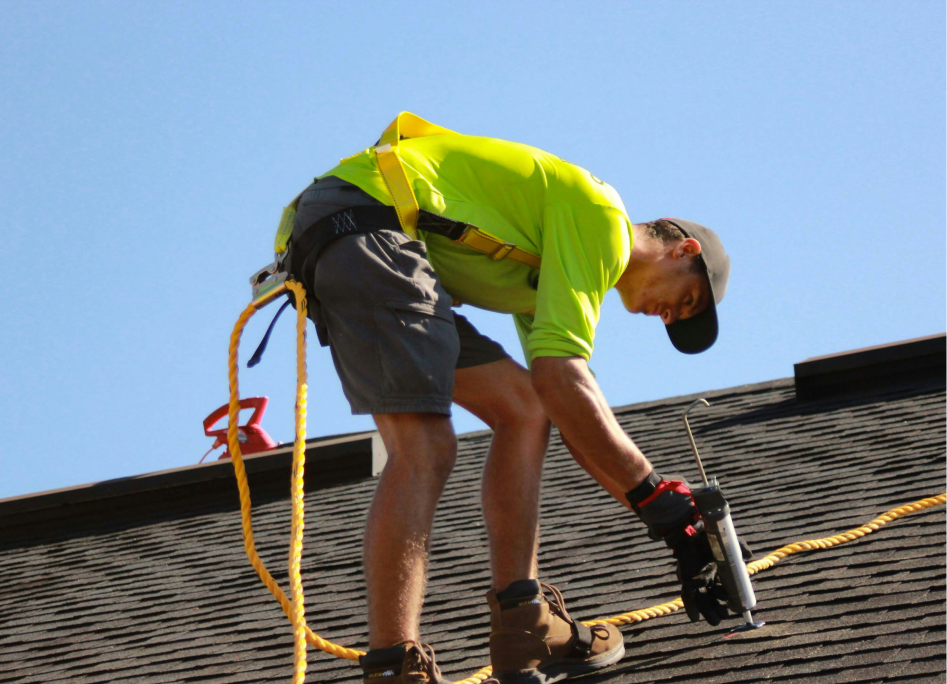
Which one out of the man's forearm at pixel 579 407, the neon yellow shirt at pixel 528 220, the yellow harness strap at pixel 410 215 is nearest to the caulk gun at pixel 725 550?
the man's forearm at pixel 579 407

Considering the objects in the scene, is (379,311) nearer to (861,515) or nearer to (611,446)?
(611,446)

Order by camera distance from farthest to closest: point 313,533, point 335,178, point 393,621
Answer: point 313,533 < point 335,178 < point 393,621

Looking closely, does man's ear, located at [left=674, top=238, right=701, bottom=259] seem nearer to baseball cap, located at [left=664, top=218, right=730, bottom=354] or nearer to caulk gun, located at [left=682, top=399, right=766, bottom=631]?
baseball cap, located at [left=664, top=218, right=730, bottom=354]

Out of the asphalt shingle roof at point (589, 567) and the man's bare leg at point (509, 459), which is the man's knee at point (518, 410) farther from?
the asphalt shingle roof at point (589, 567)

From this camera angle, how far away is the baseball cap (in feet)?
10.4

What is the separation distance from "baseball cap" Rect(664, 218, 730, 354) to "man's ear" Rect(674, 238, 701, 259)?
0.03 m

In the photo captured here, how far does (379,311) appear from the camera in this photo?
258 centimetres

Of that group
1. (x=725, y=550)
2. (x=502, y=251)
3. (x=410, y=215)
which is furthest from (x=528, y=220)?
(x=725, y=550)

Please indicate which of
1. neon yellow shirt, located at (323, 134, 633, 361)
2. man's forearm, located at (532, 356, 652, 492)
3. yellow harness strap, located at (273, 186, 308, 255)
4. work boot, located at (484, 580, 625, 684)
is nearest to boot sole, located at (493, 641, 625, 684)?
work boot, located at (484, 580, 625, 684)

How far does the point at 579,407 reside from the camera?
8.51 ft

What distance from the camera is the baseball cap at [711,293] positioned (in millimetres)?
3184

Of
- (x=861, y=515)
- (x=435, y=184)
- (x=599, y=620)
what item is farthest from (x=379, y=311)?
(x=861, y=515)

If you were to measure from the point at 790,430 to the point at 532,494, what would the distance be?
8.83ft

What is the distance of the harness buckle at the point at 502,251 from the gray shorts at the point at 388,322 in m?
0.19
